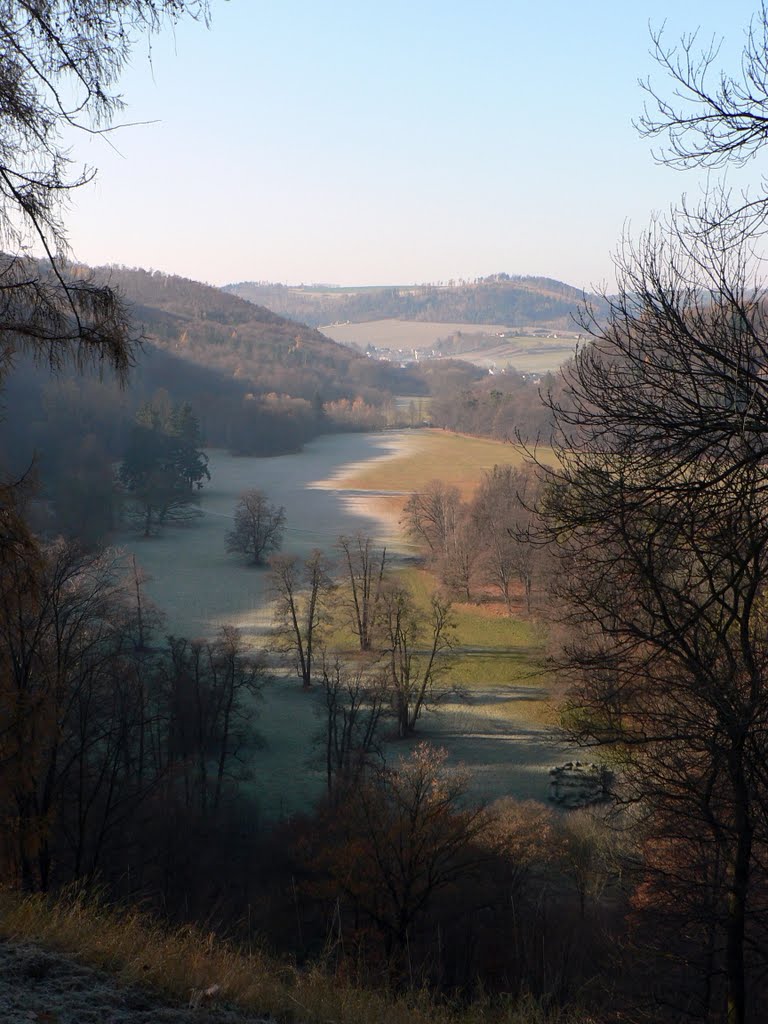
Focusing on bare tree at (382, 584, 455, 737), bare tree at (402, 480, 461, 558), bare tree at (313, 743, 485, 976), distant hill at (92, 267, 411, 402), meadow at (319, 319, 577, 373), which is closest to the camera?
bare tree at (313, 743, 485, 976)

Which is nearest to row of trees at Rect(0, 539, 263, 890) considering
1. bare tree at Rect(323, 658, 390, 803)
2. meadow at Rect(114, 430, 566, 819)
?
meadow at Rect(114, 430, 566, 819)

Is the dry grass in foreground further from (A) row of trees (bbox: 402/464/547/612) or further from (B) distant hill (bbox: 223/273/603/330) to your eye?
(B) distant hill (bbox: 223/273/603/330)

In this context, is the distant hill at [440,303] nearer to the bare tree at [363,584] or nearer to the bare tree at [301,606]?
the bare tree at [363,584]

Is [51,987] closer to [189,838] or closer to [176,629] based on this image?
[189,838]

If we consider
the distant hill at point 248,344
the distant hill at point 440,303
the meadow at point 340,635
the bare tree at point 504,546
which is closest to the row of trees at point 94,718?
the meadow at point 340,635

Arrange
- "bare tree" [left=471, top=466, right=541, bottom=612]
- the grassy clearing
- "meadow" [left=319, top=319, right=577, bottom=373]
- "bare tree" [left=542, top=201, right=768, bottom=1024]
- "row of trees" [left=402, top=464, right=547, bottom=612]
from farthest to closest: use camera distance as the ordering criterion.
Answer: "meadow" [left=319, top=319, right=577, bottom=373]
the grassy clearing
"row of trees" [left=402, top=464, right=547, bottom=612]
"bare tree" [left=471, top=466, right=541, bottom=612]
"bare tree" [left=542, top=201, right=768, bottom=1024]
